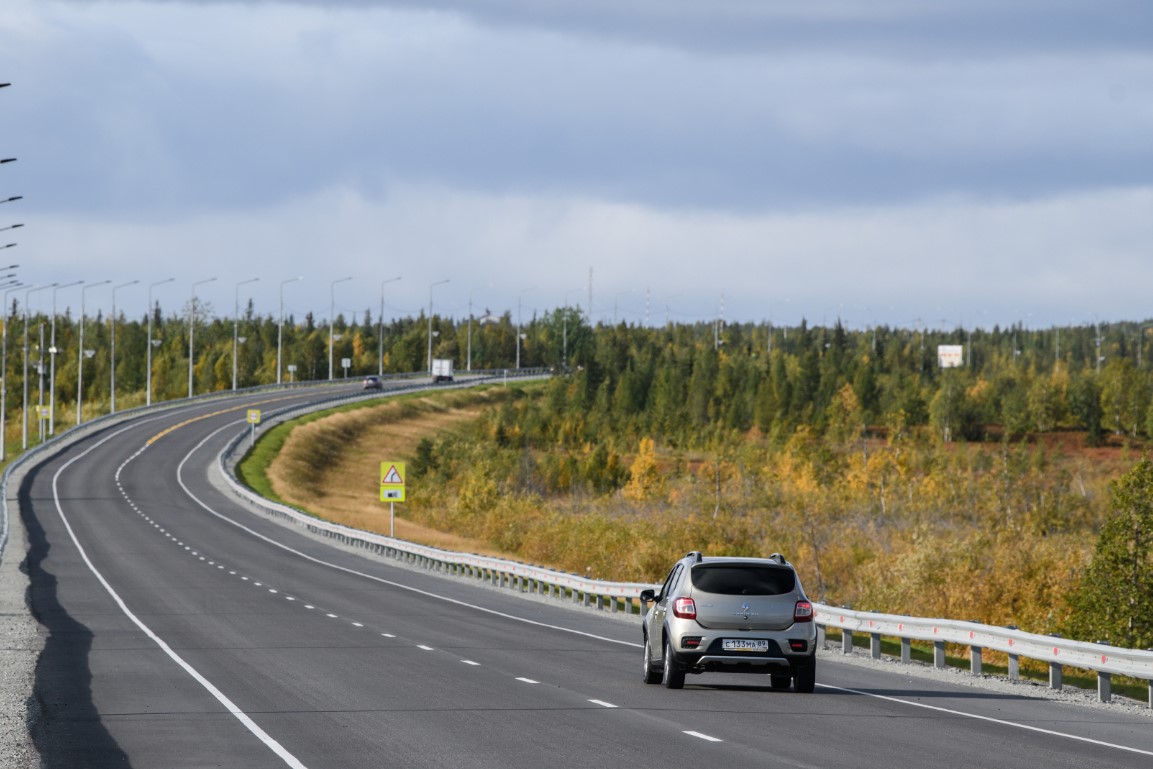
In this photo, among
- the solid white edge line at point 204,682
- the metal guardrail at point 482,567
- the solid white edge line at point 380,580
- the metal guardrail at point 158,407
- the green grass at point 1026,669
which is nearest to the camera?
the solid white edge line at point 204,682

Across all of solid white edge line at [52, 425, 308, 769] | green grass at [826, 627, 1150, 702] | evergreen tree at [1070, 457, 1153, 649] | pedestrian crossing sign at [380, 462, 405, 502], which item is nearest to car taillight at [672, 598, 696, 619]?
solid white edge line at [52, 425, 308, 769]

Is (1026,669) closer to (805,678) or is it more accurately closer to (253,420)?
(805,678)

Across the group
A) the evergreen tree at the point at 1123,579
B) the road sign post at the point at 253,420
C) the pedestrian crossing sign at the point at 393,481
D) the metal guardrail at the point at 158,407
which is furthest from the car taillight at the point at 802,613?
the road sign post at the point at 253,420

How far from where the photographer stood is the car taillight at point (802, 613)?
18.0m

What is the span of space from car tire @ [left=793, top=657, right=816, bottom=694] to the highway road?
0.56 feet

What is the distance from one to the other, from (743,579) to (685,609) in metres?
0.80

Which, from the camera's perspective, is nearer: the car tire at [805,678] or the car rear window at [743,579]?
the car rear window at [743,579]

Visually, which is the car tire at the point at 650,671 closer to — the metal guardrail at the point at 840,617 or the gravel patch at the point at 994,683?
the gravel patch at the point at 994,683

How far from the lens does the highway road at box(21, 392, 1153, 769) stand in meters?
12.9

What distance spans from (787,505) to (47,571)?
161 feet

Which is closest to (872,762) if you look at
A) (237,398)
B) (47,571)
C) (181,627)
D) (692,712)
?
(692,712)

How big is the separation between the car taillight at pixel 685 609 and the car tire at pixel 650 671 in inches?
52.2

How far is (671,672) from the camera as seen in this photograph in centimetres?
1858

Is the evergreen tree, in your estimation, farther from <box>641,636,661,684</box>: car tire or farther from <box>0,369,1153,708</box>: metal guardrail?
<box>641,636,661,684</box>: car tire
